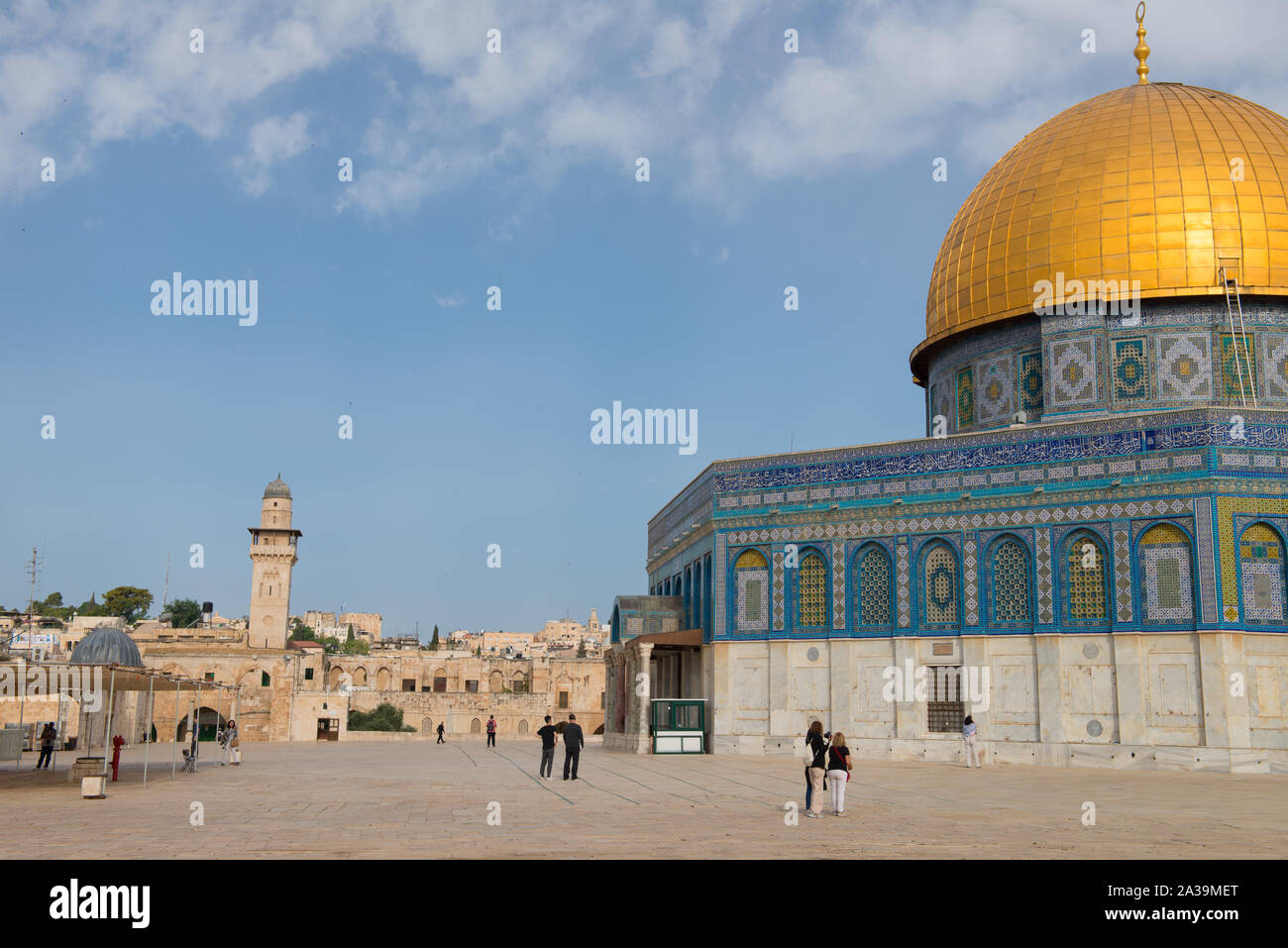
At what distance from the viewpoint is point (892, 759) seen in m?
24.7

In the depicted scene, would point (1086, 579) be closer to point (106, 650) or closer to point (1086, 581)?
point (1086, 581)

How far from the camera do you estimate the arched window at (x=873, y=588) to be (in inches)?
1017

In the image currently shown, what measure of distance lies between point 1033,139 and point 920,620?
523 inches

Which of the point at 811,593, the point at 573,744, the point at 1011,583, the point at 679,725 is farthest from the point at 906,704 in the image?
the point at 573,744

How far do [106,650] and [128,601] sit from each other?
11081cm

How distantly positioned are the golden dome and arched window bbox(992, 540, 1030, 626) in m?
6.47

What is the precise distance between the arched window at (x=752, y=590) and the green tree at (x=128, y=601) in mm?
→ 107064

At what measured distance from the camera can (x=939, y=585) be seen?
2542 cm

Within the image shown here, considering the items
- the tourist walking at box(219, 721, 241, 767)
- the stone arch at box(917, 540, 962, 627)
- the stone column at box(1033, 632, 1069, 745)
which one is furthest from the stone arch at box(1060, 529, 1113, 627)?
the tourist walking at box(219, 721, 241, 767)

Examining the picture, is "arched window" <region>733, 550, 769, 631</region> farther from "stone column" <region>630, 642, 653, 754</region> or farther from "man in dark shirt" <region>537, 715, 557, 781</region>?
"man in dark shirt" <region>537, 715, 557, 781</region>

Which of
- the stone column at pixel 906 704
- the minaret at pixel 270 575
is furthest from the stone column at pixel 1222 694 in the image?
the minaret at pixel 270 575

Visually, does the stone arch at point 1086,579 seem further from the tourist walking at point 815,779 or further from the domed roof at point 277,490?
the domed roof at point 277,490
